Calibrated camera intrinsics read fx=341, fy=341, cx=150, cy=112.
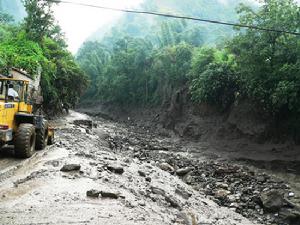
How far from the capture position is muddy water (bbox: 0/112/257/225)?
19.7 feet

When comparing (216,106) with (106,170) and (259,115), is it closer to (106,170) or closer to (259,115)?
(259,115)

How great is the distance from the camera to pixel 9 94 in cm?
1061

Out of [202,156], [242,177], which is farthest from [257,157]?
[242,177]

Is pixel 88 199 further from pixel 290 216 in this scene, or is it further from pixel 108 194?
pixel 290 216

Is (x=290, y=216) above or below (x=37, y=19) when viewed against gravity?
below

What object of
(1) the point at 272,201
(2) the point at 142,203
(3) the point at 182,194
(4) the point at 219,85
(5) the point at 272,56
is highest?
(5) the point at 272,56

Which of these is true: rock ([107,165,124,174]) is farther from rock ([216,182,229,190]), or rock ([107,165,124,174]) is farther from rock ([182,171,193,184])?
rock ([216,182,229,190])

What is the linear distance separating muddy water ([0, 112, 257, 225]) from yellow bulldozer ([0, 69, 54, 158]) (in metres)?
0.52

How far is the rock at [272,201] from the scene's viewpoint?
10180mm

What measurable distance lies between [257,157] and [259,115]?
4329mm

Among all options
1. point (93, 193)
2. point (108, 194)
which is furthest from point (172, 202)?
point (93, 193)

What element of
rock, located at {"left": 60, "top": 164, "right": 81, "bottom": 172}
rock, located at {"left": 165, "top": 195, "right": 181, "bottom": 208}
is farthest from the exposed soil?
rock, located at {"left": 60, "top": 164, "right": 81, "bottom": 172}

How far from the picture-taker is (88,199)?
6887 millimetres

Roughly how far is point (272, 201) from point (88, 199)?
20.1 feet
